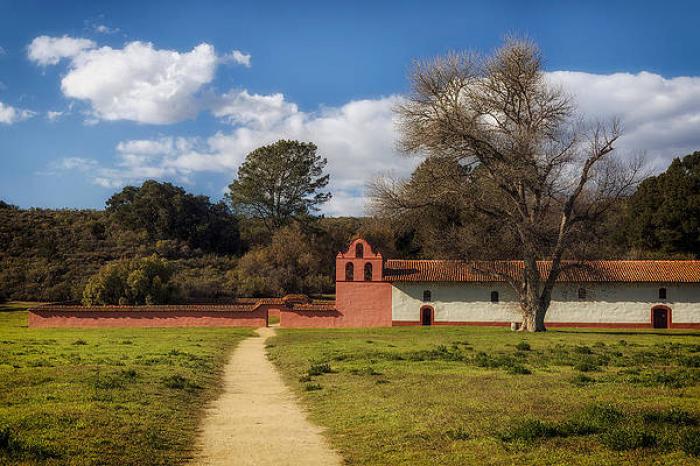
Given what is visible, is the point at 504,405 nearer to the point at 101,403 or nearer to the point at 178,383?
the point at 101,403

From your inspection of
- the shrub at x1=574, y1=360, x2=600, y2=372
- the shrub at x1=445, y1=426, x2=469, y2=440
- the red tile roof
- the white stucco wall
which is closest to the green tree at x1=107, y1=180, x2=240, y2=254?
the red tile roof

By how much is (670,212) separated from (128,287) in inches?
1769

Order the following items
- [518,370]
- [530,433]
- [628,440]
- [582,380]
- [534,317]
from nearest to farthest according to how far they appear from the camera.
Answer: [628,440]
[530,433]
[582,380]
[518,370]
[534,317]

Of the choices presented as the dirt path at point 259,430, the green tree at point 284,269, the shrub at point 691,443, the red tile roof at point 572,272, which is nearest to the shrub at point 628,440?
the shrub at point 691,443

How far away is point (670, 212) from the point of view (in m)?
60.7

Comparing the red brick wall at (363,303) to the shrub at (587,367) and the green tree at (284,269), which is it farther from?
the shrub at (587,367)

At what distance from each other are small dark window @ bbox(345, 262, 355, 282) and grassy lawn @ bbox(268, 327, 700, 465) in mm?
20837

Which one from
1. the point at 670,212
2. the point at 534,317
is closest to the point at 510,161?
the point at 534,317

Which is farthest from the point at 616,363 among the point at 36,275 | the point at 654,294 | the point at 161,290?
the point at 36,275

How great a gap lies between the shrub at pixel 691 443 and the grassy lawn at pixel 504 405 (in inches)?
0.5

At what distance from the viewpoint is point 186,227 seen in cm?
7669

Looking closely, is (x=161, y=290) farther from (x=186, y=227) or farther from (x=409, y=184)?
(x=186, y=227)

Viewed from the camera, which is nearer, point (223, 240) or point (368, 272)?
point (368, 272)

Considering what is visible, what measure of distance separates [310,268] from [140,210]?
892 inches
